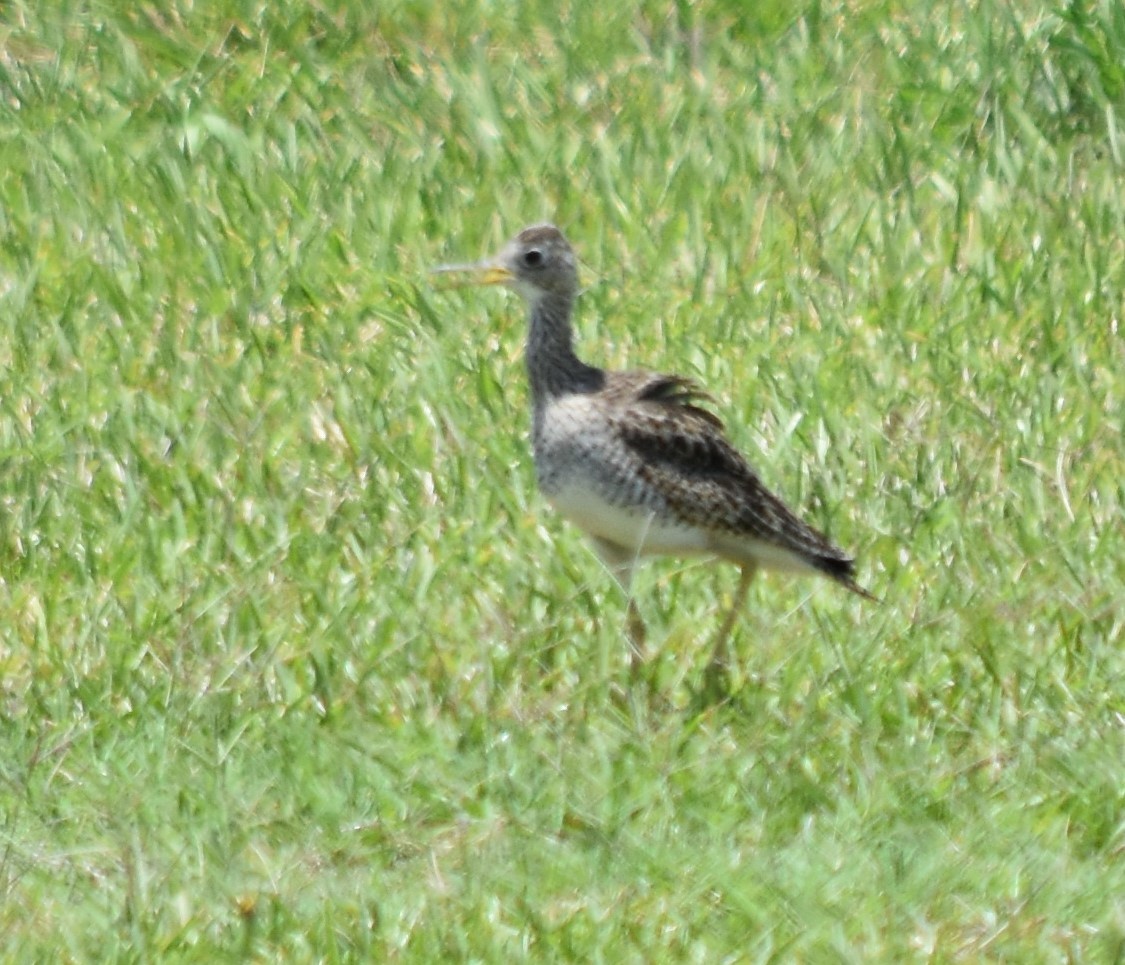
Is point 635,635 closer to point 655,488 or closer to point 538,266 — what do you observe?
point 655,488

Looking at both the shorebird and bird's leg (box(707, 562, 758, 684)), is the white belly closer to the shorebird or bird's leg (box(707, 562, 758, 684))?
the shorebird

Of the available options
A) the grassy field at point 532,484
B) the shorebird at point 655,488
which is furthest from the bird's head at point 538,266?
the grassy field at point 532,484

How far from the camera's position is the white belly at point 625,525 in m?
6.33

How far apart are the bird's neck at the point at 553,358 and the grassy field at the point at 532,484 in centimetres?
41

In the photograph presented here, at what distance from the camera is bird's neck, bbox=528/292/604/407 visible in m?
6.67

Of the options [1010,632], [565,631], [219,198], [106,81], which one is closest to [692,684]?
[565,631]

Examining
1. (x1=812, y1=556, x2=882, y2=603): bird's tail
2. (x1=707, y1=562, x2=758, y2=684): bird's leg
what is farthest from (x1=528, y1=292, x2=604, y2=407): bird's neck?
(x1=812, y1=556, x2=882, y2=603): bird's tail

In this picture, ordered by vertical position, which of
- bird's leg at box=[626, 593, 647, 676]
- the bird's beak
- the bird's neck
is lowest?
bird's leg at box=[626, 593, 647, 676]

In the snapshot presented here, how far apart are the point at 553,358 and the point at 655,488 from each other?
0.55 metres

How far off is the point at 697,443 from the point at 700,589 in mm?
499

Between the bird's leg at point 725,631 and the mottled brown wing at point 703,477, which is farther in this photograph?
the mottled brown wing at point 703,477

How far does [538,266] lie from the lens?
22.6 feet

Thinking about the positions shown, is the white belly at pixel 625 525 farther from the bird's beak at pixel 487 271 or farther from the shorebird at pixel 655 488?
the bird's beak at pixel 487 271

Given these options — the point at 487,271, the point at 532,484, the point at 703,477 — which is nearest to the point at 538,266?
the point at 487,271
